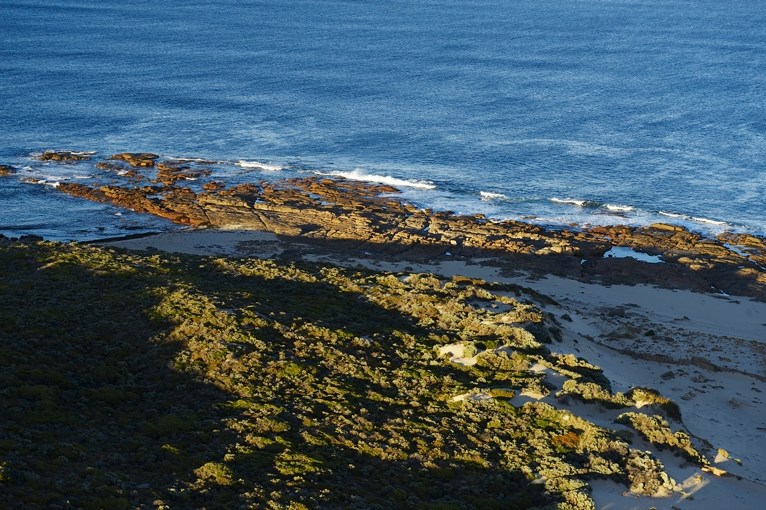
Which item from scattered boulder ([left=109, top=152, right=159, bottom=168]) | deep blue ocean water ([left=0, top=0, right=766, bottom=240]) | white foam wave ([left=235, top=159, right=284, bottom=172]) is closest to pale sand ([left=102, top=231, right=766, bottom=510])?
deep blue ocean water ([left=0, top=0, right=766, bottom=240])

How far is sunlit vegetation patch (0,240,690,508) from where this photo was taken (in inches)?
819

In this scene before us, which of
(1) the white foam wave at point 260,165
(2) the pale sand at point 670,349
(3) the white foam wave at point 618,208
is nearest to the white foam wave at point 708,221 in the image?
(3) the white foam wave at point 618,208

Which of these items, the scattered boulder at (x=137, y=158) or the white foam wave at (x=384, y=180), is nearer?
the white foam wave at (x=384, y=180)

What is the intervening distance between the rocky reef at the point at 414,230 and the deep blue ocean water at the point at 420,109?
253 centimetres

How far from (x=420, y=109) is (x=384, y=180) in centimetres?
2169

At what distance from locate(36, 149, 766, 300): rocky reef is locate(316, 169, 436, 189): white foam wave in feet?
4.54

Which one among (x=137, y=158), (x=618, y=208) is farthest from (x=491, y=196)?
(x=137, y=158)

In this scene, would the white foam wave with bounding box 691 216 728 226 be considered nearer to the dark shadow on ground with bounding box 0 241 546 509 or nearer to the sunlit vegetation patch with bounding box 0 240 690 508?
the sunlit vegetation patch with bounding box 0 240 690 508

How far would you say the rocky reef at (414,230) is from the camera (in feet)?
160

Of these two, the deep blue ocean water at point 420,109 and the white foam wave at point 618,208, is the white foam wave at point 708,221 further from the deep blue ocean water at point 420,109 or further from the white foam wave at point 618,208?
the white foam wave at point 618,208

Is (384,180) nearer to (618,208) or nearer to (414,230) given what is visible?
(414,230)

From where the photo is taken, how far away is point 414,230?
54938mm

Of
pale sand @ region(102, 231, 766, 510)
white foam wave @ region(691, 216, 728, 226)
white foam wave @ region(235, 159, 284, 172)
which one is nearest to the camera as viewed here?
pale sand @ region(102, 231, 766, 510)

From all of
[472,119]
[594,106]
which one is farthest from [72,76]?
[594,106]
